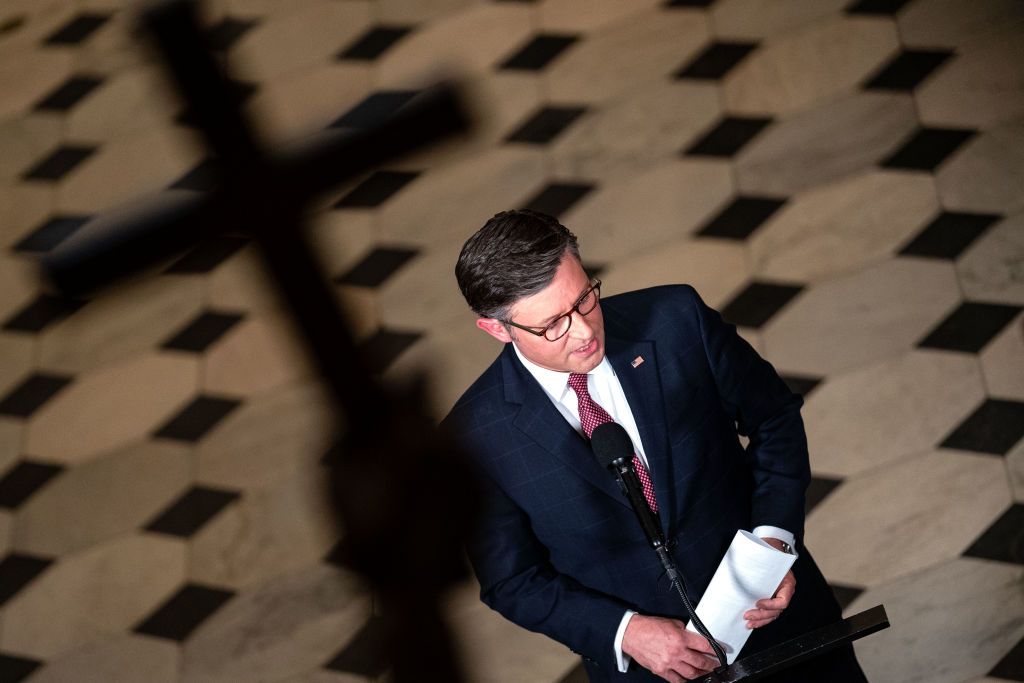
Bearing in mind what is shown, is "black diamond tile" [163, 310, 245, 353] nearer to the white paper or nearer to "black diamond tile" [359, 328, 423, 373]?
"black diamond tile" [359, 328, 423, 373]

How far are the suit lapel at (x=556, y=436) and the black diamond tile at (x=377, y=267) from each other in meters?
2.61

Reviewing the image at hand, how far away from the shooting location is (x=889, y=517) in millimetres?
3451

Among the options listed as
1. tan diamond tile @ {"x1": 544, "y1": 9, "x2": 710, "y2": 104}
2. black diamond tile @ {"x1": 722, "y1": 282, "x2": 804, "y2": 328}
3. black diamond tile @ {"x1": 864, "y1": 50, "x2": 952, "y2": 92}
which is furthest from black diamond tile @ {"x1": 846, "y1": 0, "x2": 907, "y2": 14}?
black diamond tile @ {"x1": 722, "y1": 282, "x2": 804, "y2": 328}

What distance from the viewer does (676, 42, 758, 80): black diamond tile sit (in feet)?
16.1

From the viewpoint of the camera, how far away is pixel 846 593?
11.0 ft

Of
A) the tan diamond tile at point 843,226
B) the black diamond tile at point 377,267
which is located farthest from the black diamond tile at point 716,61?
the black diamond tile at point 377,267

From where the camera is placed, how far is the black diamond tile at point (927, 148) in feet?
14.0

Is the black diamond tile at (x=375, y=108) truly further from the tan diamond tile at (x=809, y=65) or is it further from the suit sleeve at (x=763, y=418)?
the suit sleeve at (x=763, y=418)

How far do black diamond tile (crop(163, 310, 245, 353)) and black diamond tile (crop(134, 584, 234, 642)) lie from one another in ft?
3.61

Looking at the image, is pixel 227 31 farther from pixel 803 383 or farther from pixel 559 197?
pixel 803 383

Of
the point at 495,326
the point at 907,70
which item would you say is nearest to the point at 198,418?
the point at 495,326

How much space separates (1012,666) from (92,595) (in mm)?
2806

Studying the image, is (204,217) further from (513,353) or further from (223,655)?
(223,655)

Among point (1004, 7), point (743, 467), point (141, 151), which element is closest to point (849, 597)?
point (743, 467)
